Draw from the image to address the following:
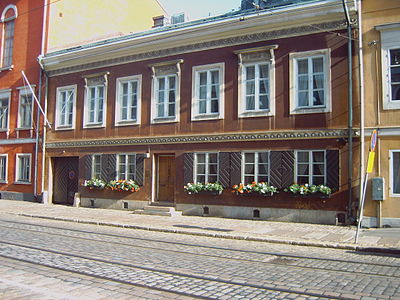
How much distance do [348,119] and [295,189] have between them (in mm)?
3176

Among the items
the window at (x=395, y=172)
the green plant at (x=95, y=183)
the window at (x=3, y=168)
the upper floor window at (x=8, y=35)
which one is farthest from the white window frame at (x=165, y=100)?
the upper floor window at (x=8, y=35)

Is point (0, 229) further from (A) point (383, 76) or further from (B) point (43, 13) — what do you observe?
(B) point (43, 13)

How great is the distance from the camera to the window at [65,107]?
→ 22.8 m

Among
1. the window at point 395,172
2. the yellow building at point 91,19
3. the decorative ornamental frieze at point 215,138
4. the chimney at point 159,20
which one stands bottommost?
the window at point 395,172

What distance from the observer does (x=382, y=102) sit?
14586 millimetres

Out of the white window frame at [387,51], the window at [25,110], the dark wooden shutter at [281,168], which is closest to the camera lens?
the white window frame at [387,51]

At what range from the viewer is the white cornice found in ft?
51.4

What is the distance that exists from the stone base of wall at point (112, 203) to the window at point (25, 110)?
674 cm

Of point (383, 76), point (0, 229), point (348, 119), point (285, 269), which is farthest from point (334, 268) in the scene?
point (0, 229)

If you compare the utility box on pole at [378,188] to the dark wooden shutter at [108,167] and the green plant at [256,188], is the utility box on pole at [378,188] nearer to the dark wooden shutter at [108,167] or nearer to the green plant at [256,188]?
the green plant at [256,188]

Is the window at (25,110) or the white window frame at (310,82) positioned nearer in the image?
the white window frame at (310,82)

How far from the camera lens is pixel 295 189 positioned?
15.4 meters

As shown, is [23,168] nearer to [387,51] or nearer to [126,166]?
[126,166]

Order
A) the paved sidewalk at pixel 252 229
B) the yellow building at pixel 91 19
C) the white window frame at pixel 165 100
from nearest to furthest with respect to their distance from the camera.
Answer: the paved sidewalk at pixel 252 229 → the white window frame at pixel 165 100 → the yellow building at pixel 91 19
